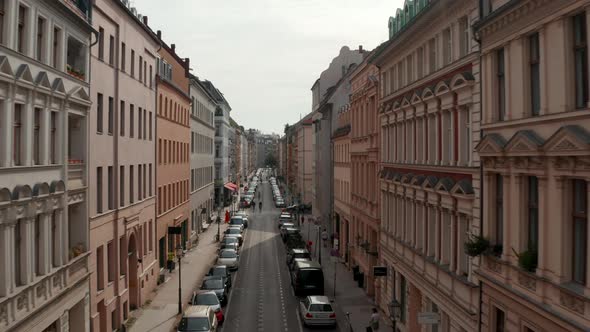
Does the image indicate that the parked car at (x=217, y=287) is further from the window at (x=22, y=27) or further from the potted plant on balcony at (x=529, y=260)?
the potted plant on balcony at (x=529, y=260)

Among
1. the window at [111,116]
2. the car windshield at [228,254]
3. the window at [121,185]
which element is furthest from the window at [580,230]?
the car windshield at [228,254]

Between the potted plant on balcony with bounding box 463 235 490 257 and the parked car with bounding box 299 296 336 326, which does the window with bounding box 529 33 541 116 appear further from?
the parked car with bounding box 299 296 336 326

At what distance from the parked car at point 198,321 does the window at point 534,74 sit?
16.1 meters

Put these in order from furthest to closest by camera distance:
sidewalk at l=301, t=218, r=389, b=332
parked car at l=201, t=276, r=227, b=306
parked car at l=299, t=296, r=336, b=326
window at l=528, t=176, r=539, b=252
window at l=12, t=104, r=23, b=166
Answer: parked car at l=201, t=276, r=227, b=306, sidewalk at l=301, t=218, r=389, b=332, parked car at l=299, t=296, r=336, b=326, window at l=12, t=104, r=23, b=166, window at l=528, t=176, r=539, b=252

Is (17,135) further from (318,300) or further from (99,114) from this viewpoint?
(318,300)

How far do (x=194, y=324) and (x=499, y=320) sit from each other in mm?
12843

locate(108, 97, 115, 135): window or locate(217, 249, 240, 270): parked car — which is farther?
locate(217, 249, 240, 270): parked car

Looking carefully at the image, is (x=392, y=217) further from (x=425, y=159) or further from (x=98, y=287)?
(x=98, y=287)

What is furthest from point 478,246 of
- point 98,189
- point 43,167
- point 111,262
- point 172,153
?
point 172,153

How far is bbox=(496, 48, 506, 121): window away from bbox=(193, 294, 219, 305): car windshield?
18216mm

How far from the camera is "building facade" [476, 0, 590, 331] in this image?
12531 mm

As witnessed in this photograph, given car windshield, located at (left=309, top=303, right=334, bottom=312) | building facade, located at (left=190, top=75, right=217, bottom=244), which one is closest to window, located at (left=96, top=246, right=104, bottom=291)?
car windshield, located at (left=309, top=303, right=334, bottom=312)

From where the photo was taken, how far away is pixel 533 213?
48.4 ft

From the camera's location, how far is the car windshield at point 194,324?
2478 cm
